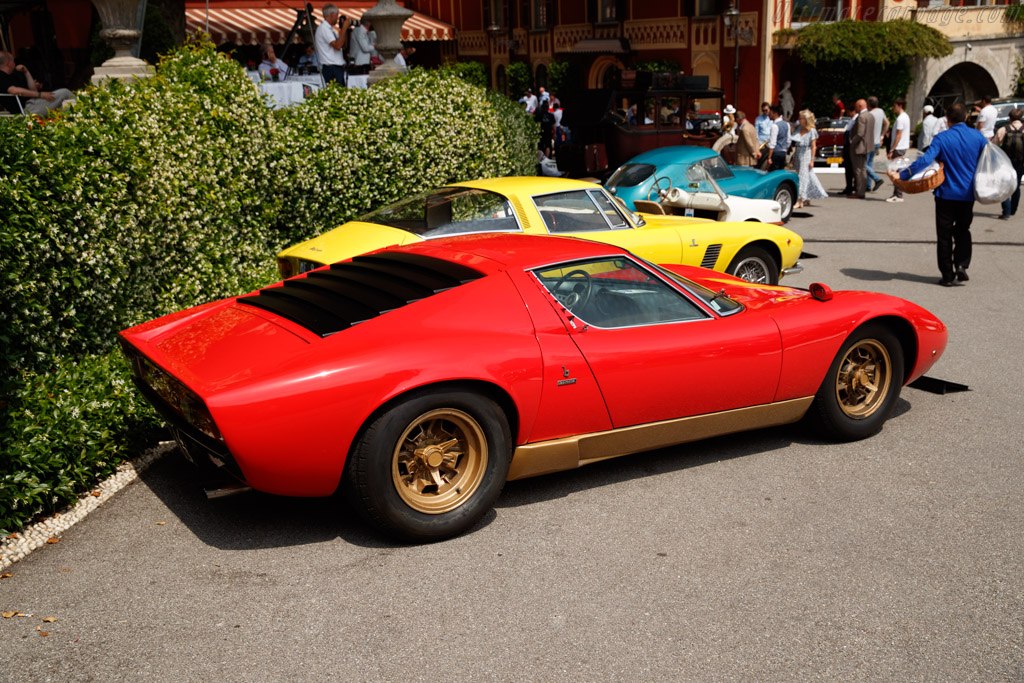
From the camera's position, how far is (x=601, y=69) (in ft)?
118

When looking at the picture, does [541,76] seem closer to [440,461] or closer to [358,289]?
[358,289]

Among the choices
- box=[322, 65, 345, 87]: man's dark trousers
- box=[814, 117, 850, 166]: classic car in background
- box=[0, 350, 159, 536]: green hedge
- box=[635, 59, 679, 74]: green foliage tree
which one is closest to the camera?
box=[0, 350, 159, 536]: green hedge

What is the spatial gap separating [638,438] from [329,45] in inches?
400

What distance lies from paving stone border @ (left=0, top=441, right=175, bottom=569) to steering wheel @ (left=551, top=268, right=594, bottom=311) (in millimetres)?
2562

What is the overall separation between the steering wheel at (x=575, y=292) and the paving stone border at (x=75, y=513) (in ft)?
8.40

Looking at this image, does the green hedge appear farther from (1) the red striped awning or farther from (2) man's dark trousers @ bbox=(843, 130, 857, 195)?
(1) the red striped awning

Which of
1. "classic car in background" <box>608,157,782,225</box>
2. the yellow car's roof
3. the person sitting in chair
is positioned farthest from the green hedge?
the person sitting in chair

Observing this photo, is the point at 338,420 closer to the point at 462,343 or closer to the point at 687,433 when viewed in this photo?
the point at 462,343

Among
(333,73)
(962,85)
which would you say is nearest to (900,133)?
(333,73)

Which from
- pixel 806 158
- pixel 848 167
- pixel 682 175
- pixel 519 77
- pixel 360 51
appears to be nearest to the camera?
pixel 682 175

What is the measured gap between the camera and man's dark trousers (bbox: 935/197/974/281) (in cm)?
986

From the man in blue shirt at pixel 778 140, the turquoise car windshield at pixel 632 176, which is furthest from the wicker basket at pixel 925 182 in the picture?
the man in blue shirt at pixel 778 140

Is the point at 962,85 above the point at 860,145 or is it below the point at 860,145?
above

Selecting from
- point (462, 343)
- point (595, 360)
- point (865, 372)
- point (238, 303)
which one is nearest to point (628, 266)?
point (595, 360)
